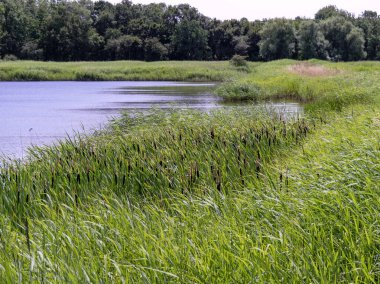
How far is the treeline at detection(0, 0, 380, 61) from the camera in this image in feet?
260

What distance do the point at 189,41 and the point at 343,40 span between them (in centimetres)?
2124

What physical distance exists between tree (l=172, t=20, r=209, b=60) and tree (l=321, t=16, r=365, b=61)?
17088mm

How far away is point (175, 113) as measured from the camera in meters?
13.5

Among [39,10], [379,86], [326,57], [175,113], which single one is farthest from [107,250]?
[39,10]

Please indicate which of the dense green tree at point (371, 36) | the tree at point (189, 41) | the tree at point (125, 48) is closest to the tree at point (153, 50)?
the tree at point (125, 48)

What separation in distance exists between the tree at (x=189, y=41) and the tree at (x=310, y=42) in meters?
15.0

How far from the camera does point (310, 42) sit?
255 ft

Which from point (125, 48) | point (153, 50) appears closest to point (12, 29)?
point (125, 48)

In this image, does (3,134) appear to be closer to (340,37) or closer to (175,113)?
(175,113)

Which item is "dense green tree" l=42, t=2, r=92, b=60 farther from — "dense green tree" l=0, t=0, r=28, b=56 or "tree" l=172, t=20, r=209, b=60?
"tree" l=172, t=20, r=209, b=60

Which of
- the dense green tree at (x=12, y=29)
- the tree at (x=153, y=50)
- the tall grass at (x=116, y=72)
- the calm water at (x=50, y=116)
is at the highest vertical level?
the dense green tree at (x=12, y=29)

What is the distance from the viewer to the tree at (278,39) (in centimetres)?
7794

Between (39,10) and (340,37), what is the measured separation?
44.7 meters

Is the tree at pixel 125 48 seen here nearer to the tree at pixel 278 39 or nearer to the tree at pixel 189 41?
the tree at pixel 189 41
